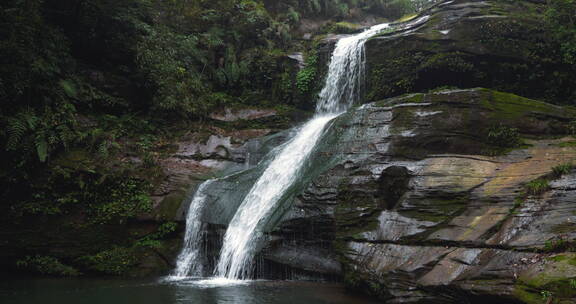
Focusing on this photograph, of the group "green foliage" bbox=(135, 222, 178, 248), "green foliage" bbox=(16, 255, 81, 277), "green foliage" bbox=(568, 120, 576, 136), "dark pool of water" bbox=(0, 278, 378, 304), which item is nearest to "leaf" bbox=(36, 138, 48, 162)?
"green foliage" bbox=(16, 255, 81, 277)

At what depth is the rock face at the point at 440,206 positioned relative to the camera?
5.03m

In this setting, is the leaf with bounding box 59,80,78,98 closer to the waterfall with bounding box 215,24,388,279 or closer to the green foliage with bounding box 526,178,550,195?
the waterfall with bounding box 215,24,388,279

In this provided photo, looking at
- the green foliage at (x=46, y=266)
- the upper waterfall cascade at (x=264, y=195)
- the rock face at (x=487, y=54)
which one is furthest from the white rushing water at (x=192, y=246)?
the rock face at (x=487, y=54)

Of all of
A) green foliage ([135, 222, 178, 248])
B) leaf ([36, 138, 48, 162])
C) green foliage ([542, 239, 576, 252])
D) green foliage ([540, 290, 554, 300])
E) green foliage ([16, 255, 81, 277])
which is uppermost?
leaf ([36, 138, 48, 162])

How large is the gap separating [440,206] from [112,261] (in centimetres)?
816

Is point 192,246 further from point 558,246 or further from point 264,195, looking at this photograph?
point 558,246

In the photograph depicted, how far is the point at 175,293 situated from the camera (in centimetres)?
718

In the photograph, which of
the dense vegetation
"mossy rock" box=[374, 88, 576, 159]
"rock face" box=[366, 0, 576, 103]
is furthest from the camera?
"rock face" box=[366, 0, 576, 103]

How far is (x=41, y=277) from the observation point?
914cm

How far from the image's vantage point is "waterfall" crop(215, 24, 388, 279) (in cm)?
828

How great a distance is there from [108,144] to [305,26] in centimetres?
1443

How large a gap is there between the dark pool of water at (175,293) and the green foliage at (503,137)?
4.18 m

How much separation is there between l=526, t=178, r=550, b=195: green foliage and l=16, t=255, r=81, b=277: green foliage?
1018cm

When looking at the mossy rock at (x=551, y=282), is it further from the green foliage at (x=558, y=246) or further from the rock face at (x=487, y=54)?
the rock face at (x=487, y=54)
